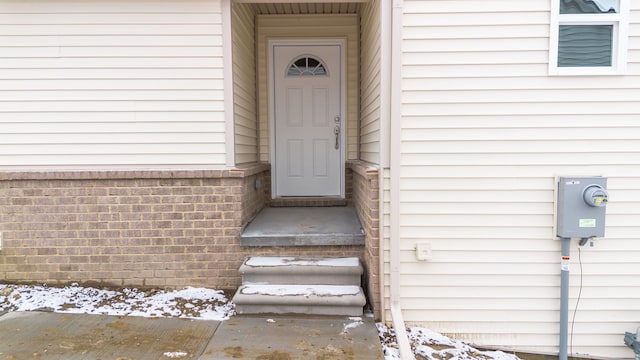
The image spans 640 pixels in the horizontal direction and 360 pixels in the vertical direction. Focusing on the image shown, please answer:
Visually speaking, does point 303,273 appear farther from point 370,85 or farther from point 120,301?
point 370,85

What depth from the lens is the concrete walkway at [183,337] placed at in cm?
253

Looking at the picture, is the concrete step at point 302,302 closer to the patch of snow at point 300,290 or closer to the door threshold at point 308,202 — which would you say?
the patch of snow at point 300,290

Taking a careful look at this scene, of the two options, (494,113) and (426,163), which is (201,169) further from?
(494,113)

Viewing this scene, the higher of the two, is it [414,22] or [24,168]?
[414,22]

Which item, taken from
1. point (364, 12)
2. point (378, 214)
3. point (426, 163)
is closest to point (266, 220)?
point (378, 214)

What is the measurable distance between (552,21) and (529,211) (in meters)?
1.43

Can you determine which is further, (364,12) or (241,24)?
(364,12)

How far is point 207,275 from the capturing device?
3516 millimetres

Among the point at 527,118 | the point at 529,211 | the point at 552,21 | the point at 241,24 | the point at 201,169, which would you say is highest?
the point at 241,24

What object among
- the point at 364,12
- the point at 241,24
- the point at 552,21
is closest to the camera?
the point at 552,21

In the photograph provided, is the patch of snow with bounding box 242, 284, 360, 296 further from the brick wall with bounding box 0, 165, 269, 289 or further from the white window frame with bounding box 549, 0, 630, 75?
the white window frame with bounding box 549, 0, 630, 75

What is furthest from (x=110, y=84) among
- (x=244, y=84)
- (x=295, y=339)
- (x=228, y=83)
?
(x=295, y=339)

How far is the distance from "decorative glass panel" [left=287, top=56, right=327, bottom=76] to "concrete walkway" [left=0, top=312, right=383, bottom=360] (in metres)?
3.07

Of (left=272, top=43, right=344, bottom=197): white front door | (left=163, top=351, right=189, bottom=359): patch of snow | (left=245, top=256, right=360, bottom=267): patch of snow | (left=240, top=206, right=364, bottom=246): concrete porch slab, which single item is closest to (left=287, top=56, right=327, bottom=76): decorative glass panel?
(left=272, top=43, right=344, bottom=197): white front door
